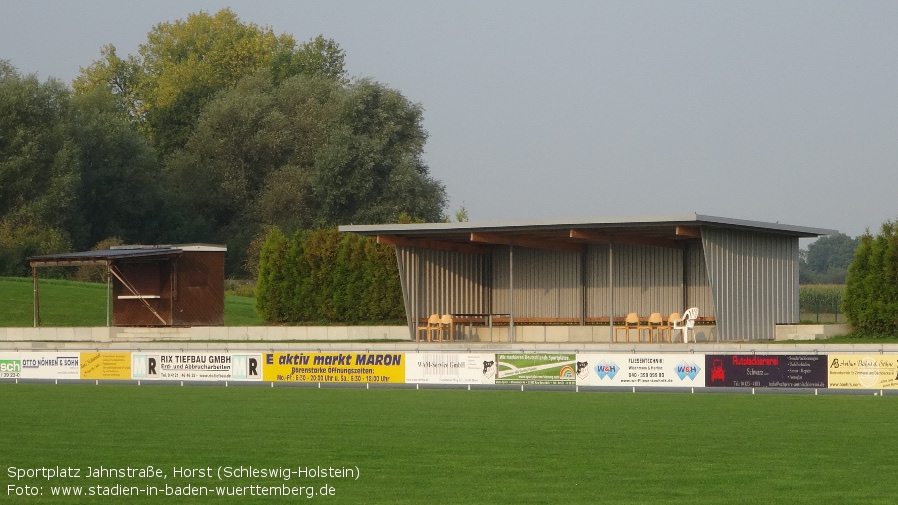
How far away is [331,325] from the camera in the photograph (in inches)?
1567

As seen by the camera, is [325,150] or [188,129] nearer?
[325,150]

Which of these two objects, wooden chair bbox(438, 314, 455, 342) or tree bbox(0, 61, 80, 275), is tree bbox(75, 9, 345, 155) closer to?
tree bbox(0, 61, 80, 275)

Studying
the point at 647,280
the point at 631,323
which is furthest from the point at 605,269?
the point at 631,323

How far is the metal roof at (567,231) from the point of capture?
31.9 m

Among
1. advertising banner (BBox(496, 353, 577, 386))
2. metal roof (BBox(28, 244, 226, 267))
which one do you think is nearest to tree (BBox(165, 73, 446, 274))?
metal roof (BBox(28, 244, 226, 267))

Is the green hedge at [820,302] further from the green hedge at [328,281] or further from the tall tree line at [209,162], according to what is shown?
the green hedge at [328,281]

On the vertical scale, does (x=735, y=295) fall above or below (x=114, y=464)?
above

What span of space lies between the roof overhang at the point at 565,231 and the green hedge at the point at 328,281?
3527 mm

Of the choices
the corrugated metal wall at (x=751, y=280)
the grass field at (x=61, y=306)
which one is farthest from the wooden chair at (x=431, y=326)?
the grass field at (x=61, y=306)

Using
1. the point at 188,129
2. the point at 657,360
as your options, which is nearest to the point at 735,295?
the point at 657,360

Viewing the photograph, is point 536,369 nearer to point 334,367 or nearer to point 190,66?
point 334,367

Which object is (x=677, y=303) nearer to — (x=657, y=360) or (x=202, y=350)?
(x=657, y=360)

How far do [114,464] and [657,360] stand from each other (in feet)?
48.3

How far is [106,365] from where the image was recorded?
30.6 m
